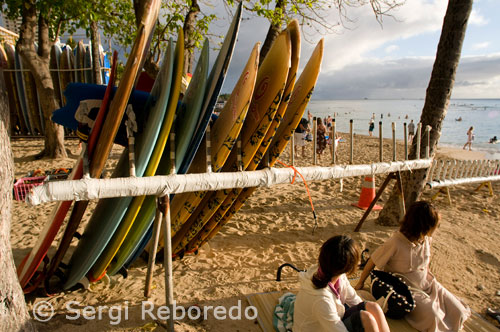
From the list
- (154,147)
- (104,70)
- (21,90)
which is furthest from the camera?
(104,70)

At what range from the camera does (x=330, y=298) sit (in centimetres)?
184

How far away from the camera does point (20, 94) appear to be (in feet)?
36.6

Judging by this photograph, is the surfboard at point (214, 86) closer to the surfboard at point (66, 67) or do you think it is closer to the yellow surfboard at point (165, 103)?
the yellow surfboard at point (165, 103)

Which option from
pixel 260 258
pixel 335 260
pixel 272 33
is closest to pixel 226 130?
pixel 335 260

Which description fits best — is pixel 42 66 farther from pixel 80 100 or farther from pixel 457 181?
pixel 457 181

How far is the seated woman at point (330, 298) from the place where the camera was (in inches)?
71.1

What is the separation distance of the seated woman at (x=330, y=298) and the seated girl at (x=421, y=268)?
2.10ft

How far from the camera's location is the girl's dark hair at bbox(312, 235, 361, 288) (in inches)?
71.0

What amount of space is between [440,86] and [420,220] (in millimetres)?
2857

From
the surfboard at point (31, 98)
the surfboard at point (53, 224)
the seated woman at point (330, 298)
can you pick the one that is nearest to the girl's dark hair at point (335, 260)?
the seated woman at point (330, 298)

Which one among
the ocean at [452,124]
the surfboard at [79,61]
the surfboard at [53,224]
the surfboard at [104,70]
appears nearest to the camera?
the surfboard at [53,224]

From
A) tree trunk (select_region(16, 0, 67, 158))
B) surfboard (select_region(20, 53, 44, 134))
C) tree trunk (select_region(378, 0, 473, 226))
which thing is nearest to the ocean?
tree trunk (select_region(378, 0, 473, 226))

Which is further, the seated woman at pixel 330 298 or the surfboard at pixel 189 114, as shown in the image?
the surfboard at pixel 189 114

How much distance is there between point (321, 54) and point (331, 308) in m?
1.82
